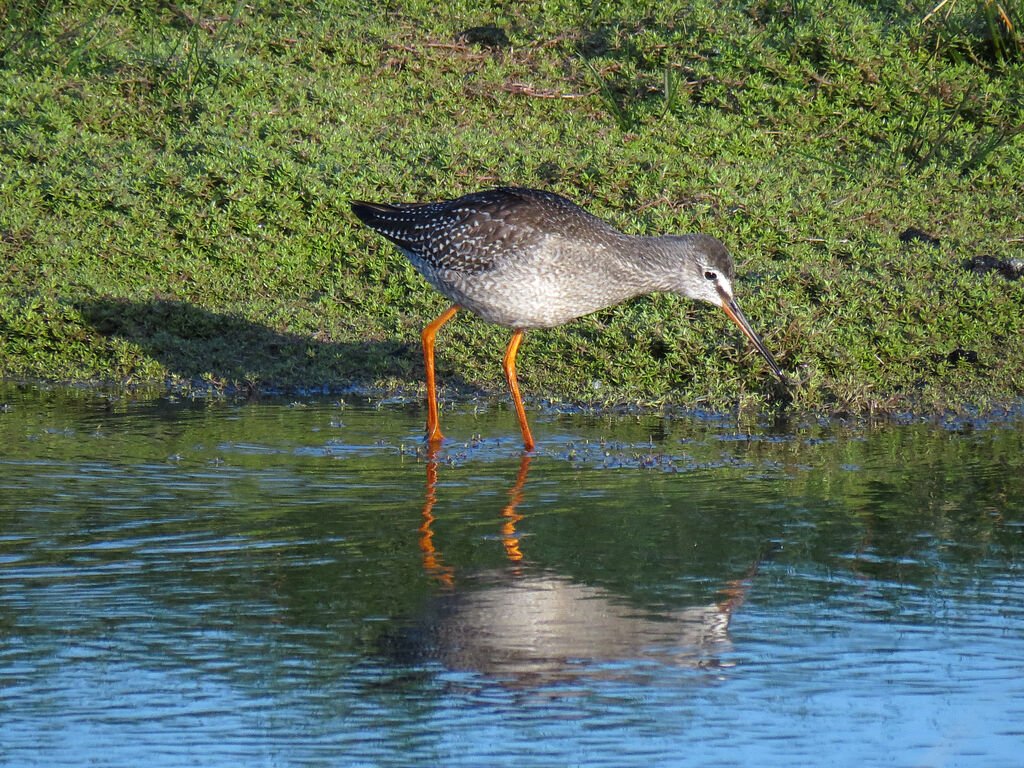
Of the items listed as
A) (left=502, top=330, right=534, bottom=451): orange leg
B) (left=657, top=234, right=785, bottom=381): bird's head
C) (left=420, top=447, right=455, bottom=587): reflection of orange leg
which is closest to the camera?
(left=420, top=447, right=455, bottom=587): reflection of orange leg

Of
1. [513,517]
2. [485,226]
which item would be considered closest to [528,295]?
[485,226]

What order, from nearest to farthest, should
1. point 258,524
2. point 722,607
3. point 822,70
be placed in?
point 722,607 → point 258,524 → point 822,70

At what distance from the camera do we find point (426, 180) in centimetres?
1090

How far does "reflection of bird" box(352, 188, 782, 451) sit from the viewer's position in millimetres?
8047

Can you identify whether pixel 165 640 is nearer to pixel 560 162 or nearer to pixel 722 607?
pixel 722 607

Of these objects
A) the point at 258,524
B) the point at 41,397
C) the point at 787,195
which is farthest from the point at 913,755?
the point at 787,195

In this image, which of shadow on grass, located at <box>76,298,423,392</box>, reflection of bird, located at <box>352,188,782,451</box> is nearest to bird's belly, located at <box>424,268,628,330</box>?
reflection of bird, located at <box>352,188,782,451</box>

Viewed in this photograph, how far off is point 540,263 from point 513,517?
2.16 meters

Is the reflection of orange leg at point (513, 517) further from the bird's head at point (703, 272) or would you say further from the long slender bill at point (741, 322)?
the long slender bill at point (741, 322)

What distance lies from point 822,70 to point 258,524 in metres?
7.74

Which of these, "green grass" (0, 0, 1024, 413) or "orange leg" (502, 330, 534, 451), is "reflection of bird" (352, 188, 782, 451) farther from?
"green grass" (0, 0, 1024, 413)

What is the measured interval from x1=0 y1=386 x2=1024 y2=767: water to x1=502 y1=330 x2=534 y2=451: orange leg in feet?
0.59

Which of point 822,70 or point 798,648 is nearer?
point 798,648

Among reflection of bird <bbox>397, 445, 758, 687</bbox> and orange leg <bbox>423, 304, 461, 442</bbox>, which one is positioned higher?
orange leg <bbox>423, 304, 461, 442</bbox>
